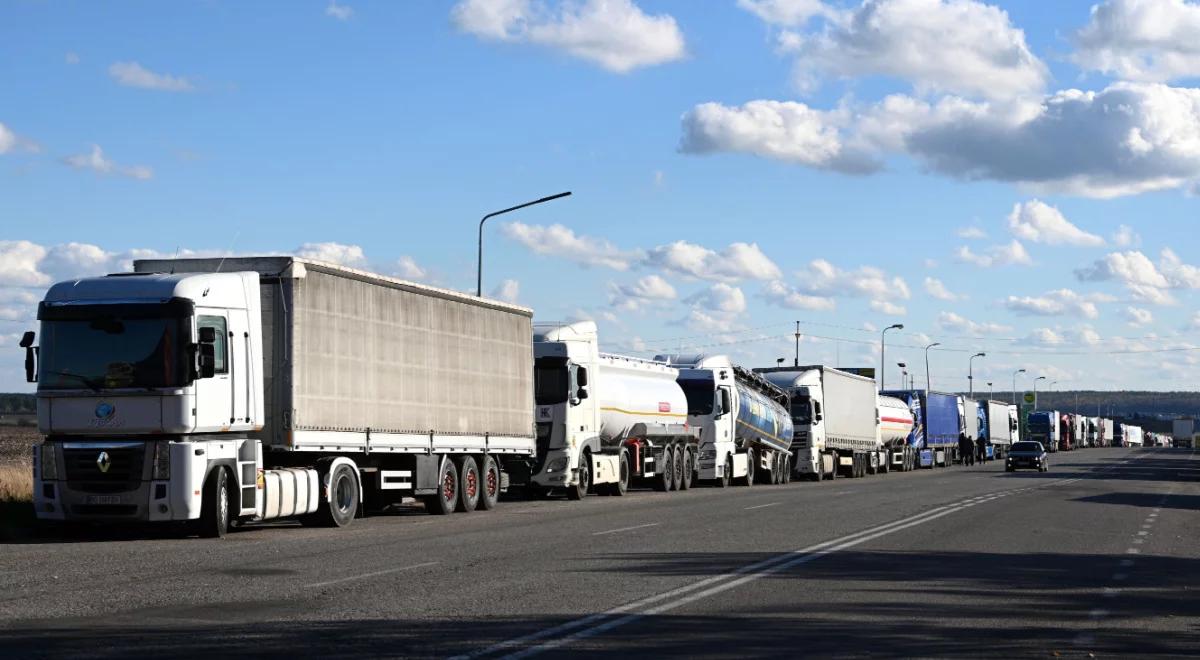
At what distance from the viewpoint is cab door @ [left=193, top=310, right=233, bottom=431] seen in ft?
68.3

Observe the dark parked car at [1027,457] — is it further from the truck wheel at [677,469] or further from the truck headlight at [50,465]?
the truck headlight at [50,465]

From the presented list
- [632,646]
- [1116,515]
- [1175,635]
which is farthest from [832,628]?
[1116,515]

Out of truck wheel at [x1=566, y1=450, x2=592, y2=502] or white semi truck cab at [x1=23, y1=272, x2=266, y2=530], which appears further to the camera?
truck wheel at [x1=566, y1=450, x2=592, y2=502]

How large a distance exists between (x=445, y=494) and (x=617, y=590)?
14.0m

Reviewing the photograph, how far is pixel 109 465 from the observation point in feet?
67.5

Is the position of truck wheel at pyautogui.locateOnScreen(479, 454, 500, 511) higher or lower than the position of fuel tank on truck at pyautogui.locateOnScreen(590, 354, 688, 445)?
lower


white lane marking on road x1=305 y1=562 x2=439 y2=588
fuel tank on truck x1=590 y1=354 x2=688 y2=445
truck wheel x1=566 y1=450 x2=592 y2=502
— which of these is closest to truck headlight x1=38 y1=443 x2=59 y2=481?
white lane marking on road x1=305 y1=562 x2=439 y2=588

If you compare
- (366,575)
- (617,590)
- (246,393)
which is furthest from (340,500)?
(617,590)

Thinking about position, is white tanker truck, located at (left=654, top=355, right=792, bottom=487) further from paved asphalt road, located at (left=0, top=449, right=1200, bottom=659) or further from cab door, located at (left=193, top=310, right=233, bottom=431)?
cab door, located at (left=193, top=310, right=233, bottom=431)

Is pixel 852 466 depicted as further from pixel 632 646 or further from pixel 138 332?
pixel 632 646

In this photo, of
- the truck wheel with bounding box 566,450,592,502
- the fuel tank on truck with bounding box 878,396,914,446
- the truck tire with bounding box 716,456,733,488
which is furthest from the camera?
the fuel tank on truck with bounding box 878,396,914,446

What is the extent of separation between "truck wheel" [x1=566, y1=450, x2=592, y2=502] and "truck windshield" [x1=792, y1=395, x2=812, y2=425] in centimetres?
2006

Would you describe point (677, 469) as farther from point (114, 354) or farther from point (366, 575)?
point (366, 575)

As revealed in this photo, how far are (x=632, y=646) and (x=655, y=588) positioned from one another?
3713 mm
